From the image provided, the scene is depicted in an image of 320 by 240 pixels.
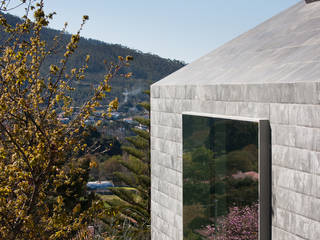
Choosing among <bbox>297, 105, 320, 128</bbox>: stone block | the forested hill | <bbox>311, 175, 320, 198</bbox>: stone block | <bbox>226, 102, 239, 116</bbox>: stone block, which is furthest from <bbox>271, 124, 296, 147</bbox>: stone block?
the forested hill

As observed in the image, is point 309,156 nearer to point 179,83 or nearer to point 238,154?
point 238,154

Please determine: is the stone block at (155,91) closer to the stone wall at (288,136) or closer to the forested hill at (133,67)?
the stone wall at (288,136)

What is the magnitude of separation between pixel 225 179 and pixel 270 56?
1309 mm

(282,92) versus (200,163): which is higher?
(282,92)

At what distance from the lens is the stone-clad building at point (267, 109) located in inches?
131

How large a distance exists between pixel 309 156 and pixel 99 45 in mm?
20460

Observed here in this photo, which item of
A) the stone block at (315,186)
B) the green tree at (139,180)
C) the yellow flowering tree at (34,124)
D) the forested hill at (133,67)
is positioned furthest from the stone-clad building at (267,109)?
the forested hill at (133,67)

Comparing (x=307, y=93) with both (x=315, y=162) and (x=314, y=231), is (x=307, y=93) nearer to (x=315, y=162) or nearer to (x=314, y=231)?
(x=315, y=162)

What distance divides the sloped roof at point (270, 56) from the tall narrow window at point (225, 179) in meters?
0.46

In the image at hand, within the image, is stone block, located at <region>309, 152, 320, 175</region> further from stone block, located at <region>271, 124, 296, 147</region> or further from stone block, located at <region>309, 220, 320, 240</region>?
stone block, located at <region>309, 220, 320, 240</region>

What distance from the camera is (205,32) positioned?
2206 cm

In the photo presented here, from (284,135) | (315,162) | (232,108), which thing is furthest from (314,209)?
(232,108)

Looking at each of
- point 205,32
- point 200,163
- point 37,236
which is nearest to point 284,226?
point 200,163

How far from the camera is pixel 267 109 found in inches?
148
